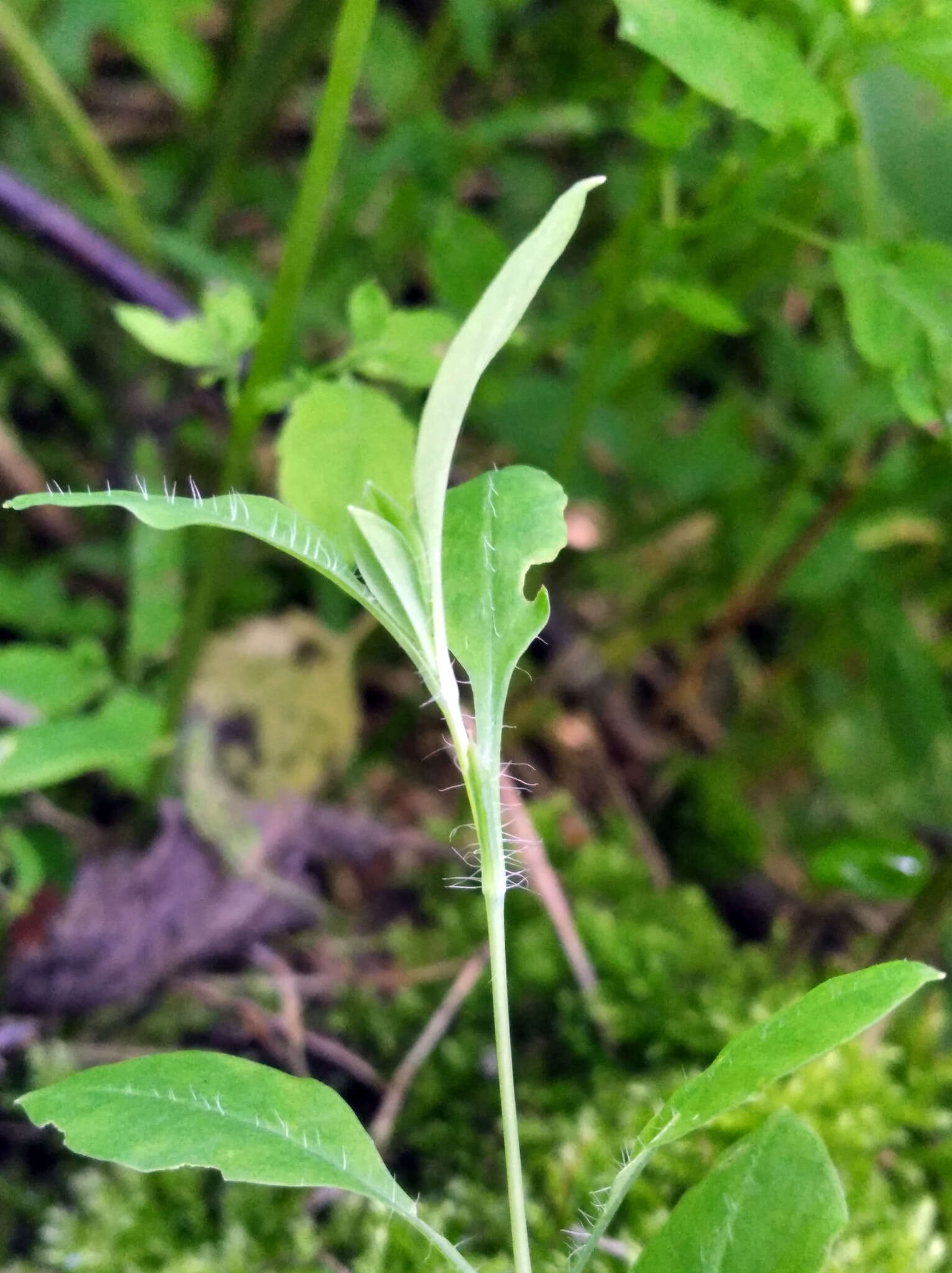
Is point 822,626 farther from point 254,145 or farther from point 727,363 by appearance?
point 254,145

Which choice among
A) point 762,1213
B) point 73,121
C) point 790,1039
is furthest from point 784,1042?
point 73,121

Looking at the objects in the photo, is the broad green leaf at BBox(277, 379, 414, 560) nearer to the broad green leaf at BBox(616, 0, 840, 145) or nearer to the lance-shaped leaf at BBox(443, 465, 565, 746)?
the lance-shaped leaf at BBox(443, 465, 565, 746)

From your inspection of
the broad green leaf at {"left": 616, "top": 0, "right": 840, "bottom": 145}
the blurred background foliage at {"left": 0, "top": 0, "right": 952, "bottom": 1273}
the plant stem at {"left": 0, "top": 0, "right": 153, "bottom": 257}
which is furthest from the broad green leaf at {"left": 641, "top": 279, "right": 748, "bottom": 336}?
the plant stem at {"left": 0, "top": 0, "right": 153, "bottom": 257}

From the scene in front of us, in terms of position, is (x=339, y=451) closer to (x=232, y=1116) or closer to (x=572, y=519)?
(x=232, y=1116)

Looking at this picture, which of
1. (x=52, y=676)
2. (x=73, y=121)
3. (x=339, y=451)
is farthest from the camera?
(x=73, y=121)

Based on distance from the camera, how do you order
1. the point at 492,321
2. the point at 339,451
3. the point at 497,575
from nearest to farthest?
the point at 492,321 → the point at 497,575 → the point at 339,451
